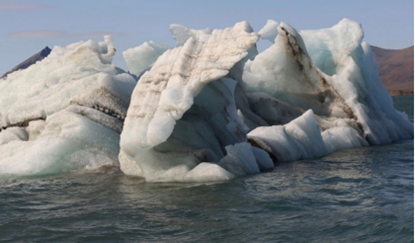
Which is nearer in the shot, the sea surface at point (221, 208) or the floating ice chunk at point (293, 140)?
the sea surface at point (221, 208)

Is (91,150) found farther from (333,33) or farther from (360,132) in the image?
(333,33)

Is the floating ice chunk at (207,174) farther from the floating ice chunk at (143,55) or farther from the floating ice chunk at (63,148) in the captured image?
the floating ice chunk at (143,55)

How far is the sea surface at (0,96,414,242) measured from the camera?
6.39m

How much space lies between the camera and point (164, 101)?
9.29 meters

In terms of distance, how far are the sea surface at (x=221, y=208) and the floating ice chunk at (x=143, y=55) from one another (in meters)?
8.48

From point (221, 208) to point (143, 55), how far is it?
1200 cm

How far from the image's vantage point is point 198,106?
10570mm

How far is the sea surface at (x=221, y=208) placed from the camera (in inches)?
252

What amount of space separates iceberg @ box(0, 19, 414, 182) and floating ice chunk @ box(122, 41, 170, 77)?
0.12 feet

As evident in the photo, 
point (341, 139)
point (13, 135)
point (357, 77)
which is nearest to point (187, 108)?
point (13, 135)

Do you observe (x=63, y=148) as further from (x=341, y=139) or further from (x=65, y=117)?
(x=341, y=139)

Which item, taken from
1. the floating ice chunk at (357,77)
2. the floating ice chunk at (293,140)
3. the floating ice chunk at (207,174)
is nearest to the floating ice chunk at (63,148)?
the floating ice chunk at (207,174)

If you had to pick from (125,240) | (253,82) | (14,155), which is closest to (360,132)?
(253,82)

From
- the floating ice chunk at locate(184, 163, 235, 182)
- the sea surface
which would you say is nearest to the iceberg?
the floating ice chunk at locate(184, 163, 235, 182)
